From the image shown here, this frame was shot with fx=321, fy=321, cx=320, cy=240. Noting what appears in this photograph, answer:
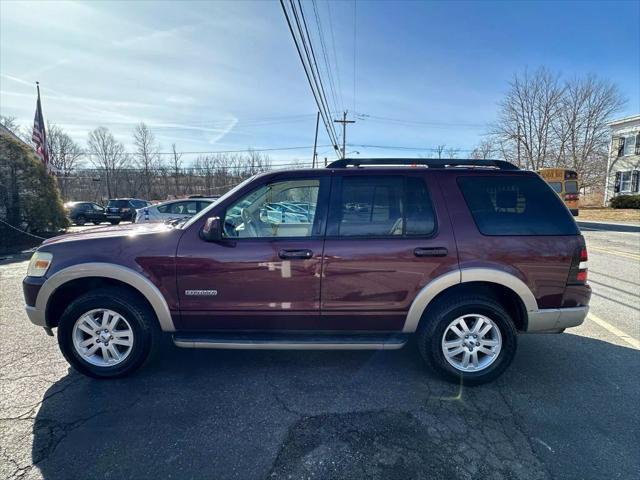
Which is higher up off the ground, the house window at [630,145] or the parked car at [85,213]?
the house window at [630,145]

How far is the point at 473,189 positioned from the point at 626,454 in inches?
84.2

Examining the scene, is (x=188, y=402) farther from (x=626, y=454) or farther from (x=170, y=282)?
(x=626, y=454)

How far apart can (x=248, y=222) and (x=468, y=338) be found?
2.28m

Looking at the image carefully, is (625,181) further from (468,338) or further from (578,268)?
(468,338)

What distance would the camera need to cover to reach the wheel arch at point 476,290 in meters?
2.79

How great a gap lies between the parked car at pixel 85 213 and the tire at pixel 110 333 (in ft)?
68.8

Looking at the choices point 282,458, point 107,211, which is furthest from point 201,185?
point 282,458

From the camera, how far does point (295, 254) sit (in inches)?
109

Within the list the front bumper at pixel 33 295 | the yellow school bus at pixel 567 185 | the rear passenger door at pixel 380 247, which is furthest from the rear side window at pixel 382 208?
the yellow school bus at pixel 567 185

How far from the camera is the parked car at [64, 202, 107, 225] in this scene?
19.6 metres

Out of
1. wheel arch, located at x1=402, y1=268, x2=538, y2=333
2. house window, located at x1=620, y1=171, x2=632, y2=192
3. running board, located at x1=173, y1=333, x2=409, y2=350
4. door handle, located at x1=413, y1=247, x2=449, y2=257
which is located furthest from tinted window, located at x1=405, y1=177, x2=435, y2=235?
house window, located at x1=620, y1=171, x2=632, y2=192

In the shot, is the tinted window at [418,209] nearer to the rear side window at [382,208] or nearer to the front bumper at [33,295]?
the rear side window at [382,208]

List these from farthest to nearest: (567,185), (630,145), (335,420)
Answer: (630,145), (567,185), (335,420)

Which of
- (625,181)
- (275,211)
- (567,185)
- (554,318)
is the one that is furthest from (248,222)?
(625,181)
